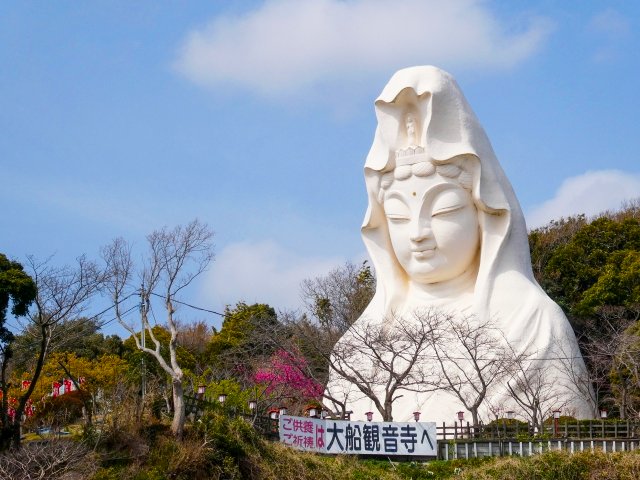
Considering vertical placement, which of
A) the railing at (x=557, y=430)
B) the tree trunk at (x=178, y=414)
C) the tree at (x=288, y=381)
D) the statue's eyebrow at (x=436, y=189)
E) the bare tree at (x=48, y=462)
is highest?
the statue's eyebrow at (x=436, y=189)

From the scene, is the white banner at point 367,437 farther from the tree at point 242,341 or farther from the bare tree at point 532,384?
the tree at point 242,341

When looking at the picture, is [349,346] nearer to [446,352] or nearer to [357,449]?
[446,352]

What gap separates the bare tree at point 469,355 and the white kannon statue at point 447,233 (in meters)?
0.22

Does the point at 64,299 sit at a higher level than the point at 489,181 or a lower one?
lower

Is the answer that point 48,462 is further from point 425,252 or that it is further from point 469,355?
point 425,252

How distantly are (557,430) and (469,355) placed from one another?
280 cm

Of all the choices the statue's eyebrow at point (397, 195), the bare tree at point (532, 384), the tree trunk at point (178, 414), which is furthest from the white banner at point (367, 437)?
the statue's eyebrow at point (397, 195)

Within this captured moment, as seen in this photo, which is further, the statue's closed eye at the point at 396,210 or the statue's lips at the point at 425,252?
the statue's closed eye at the point at 396,210

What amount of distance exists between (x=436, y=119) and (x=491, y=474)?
746 cm

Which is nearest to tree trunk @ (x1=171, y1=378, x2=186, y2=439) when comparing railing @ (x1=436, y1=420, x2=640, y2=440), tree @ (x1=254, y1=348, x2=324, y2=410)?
railing @ (x1=436, y1=420, x2=640, y2=440)

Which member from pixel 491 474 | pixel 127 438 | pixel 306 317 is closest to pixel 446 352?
pixel 491 474

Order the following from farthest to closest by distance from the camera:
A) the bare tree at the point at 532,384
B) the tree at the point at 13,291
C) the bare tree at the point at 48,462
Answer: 1. the bare tree at the point at 532,384
2. the tree at the point at 13,291
3. the bare tree at the point at 48,462

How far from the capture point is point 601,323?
25891mm

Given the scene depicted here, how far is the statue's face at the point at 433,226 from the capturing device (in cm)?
1953
